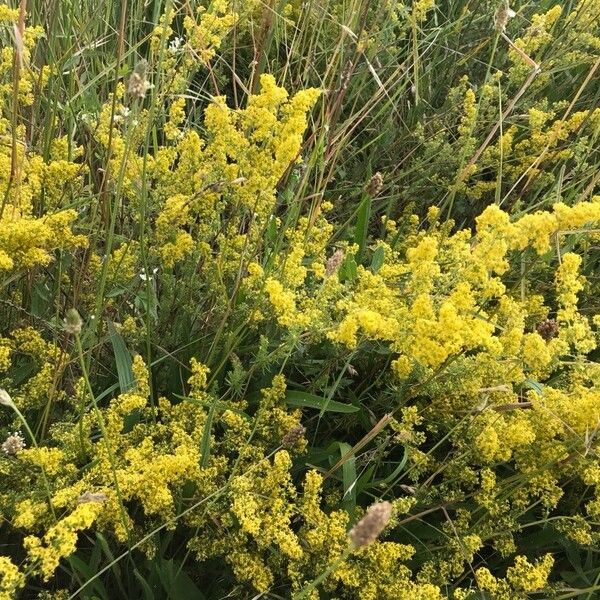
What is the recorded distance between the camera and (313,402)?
4.41ft

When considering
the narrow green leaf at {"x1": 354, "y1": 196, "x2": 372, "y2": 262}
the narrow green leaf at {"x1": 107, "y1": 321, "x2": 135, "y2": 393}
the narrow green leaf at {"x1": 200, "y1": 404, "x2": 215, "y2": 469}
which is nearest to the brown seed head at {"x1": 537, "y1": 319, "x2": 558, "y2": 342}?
the narrow green leaf at {"x1": 354, "y1": 196, "x2": 372, "y2": 262}

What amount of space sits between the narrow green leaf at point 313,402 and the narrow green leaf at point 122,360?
0.30 m

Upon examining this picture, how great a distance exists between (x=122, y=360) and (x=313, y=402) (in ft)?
1.23

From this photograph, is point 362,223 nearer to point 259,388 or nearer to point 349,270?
point 349,270

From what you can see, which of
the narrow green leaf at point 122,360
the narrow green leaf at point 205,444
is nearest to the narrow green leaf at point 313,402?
the narrow green leaf at point 205,444

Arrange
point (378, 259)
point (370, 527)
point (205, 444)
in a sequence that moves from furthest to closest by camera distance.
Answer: point (378, 259)
point (205, 444)
point (370, 527)

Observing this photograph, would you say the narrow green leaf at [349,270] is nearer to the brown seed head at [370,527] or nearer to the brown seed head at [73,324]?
the brown seed head at [73,324]

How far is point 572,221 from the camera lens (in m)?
1.22

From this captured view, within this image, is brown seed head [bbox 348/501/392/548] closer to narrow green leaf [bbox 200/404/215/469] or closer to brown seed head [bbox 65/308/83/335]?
brown seed head [bbox 65/308/83/335]

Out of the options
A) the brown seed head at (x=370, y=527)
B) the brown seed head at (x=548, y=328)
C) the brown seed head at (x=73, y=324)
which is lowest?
the brown seed head at (x=548, y=328)

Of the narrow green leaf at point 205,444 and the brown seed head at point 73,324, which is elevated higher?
the brown seed head at point 73,324

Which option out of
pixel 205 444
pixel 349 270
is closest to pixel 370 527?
pixel 205 444

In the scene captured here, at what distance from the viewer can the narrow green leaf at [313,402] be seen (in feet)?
4.37

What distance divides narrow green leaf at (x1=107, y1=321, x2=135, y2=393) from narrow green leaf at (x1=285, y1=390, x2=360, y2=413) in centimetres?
30
